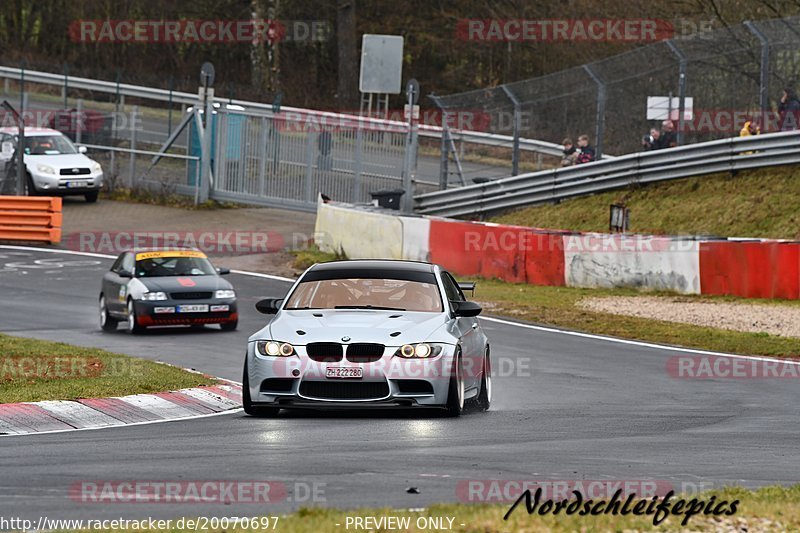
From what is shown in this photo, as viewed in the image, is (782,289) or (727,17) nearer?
(782,289)

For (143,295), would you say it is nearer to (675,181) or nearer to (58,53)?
(675,181)

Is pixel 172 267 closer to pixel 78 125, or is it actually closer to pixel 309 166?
pixel 309 166

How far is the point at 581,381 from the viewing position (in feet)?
50.8

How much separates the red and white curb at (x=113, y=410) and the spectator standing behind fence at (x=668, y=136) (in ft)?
55.7

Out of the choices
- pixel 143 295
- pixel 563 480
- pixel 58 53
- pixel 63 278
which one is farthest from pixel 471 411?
pixel 58 53

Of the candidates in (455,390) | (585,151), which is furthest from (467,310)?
(585,151)

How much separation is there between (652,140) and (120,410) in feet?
63.2

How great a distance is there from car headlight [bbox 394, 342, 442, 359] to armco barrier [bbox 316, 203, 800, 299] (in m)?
11.7

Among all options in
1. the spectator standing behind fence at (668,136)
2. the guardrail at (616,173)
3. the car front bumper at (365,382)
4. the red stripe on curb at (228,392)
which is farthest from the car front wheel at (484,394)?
the spectator standing behind fence at (668,136)

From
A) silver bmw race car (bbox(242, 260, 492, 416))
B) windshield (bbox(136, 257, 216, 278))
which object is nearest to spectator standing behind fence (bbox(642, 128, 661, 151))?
windshield (bbox(136, 257, 216, 278))

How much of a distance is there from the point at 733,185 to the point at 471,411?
668 inches

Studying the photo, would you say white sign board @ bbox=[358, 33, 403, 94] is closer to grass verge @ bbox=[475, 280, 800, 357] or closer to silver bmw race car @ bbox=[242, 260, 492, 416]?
grass verge @ bbox=[475, 280, 800, 357]

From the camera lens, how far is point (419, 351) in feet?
38.0

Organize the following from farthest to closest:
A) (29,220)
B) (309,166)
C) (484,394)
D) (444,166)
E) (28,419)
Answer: (309,166), (444,166), (29,220), (484,394), (28,419)
